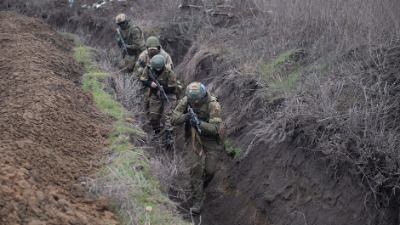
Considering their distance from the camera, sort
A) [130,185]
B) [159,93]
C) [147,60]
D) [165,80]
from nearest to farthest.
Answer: [130,185]
[159,93]
[165,80]
[147,60]

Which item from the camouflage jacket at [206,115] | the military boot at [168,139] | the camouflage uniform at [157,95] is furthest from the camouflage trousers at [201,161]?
the camouflage uniform at [157,95]

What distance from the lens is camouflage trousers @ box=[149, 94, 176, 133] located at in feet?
33.9

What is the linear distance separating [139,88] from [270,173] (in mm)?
3786

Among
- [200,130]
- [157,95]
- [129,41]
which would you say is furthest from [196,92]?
[129,41]

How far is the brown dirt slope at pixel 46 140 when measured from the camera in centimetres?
473

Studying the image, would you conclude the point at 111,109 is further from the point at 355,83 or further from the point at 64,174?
the point at 355,83

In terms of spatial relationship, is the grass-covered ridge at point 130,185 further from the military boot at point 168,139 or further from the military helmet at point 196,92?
the military boot at point 168,139

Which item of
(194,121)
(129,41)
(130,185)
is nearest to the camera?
(130,185)

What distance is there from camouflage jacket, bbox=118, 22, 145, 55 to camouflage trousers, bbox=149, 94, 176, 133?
3085mm

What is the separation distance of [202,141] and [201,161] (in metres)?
0.36

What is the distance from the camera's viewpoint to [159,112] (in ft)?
34.2

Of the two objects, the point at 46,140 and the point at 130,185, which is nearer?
the point at 130,185

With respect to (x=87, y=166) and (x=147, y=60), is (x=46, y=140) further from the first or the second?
(x=147, y=60)

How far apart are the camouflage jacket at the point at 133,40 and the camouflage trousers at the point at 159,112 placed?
308cm
